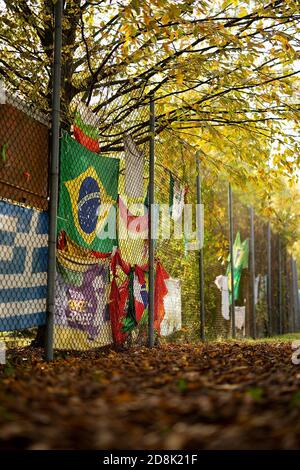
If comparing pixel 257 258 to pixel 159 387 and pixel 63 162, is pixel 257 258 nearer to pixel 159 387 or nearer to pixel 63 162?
pixel 63 162

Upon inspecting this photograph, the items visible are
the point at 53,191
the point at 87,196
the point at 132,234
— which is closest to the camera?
the point at 53,191

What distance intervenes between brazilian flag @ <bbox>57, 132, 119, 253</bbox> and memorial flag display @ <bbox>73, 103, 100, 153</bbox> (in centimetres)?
10

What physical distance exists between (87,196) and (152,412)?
399 cm

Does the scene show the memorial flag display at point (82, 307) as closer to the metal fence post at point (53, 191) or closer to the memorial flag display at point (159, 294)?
the metal fence post at point (53, 191)

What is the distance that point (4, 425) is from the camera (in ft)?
6.48

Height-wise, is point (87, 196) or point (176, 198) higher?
point (176, 198)

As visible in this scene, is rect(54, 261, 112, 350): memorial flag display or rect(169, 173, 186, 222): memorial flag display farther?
rect(169, 173, 186, 222): memorial flag display

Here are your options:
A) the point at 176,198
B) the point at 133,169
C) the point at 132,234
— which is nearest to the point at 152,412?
the point at 132,234

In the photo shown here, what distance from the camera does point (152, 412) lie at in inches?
84.7

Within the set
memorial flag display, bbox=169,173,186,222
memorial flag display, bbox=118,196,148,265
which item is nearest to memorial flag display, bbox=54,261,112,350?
memorial flag display, bbox=118,196,148,265

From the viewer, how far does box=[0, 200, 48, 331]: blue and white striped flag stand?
460 cm

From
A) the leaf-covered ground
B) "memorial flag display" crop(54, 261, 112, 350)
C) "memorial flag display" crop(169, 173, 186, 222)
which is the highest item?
"memorial flag display" crop(169, 173, 186, 222)

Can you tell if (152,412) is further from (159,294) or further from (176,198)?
(176,198)

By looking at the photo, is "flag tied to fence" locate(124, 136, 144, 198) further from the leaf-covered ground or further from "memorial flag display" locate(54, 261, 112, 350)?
the leaf-covered ground
